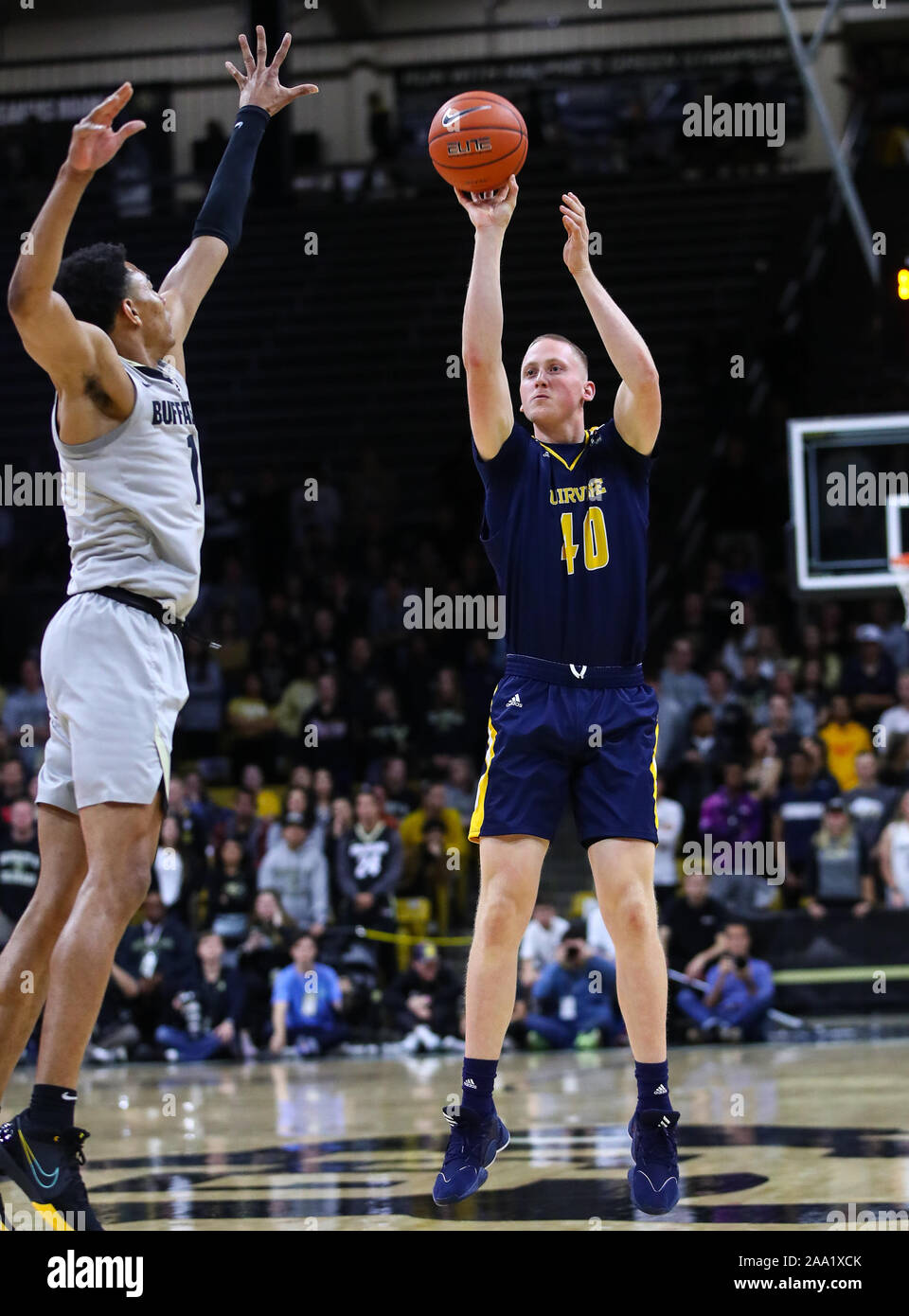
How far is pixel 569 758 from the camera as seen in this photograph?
4777 mm

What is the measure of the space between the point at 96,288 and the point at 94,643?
968mm

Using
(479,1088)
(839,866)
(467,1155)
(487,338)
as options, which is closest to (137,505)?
(487,338)

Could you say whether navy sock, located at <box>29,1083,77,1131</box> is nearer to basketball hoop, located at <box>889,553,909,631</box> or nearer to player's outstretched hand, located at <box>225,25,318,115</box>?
player's outstretched hand, located at <box>225,25,318,115</box>

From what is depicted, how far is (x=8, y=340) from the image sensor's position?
20.9m

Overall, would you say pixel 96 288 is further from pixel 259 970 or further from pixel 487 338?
pixel 259 970

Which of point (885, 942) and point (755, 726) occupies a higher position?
point (755, 726)

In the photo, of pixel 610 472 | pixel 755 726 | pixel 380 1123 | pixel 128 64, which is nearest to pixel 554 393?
pixel 610 472

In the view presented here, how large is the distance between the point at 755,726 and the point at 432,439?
7123 millimetres

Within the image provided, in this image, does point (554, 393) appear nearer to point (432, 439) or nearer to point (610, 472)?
point (610, 472)

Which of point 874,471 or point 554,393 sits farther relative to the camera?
point 874,471

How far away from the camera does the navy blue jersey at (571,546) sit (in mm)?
4820

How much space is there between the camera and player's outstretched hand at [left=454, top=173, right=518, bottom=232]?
15.8 ft

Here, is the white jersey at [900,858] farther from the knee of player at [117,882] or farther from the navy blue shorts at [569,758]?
the knee of player at [117,882]

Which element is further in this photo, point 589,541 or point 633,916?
point 589,541
